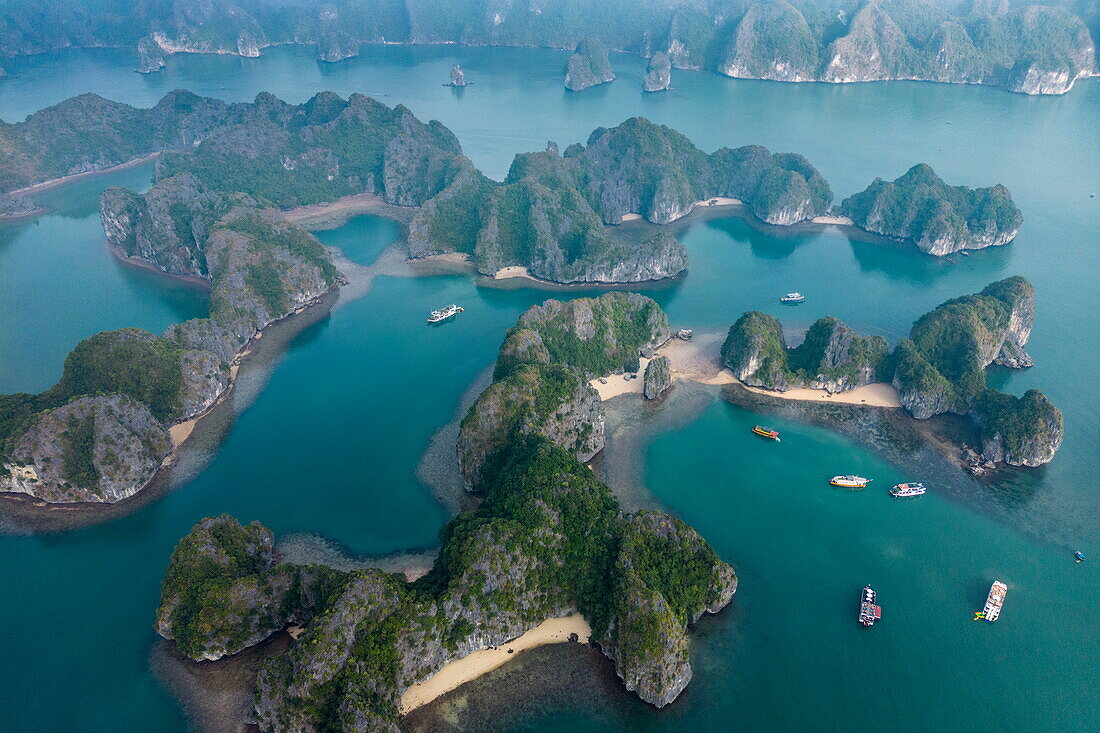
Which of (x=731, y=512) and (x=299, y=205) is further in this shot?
(x=299, y=205)

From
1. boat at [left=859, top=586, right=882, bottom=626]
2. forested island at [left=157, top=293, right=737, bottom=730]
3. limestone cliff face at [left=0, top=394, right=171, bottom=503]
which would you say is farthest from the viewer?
limestone cliff face at [left=0, top=394, right=171, bottom=503]

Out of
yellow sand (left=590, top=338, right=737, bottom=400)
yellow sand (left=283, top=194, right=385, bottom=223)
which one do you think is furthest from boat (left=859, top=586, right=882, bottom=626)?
yellow sand (left=283, top=194, right=385, bottom=223)

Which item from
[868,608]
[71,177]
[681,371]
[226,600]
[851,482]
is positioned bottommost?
[868,608]

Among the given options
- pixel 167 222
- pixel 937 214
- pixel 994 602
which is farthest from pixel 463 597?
pixel 937 214

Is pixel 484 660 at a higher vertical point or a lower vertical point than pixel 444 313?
lower

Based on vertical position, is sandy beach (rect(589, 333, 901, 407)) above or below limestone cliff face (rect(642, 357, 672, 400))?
below

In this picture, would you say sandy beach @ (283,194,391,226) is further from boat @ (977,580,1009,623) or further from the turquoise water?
boat @ (977,580,1009,623)

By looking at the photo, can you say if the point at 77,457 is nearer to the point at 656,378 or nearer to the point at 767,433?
the point at 656,378
